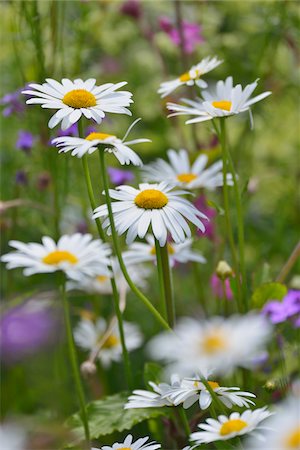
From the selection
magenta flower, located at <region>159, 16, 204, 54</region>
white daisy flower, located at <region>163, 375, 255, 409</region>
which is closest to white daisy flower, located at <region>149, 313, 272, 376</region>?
white daisy flower, located at <region>163, 375, 255, 409</region>

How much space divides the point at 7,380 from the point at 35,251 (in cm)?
58

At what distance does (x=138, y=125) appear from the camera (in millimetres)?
2160

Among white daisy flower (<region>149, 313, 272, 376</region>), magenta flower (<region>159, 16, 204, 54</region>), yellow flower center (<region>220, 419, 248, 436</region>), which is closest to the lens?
white daisy flower (<region>149, 313, 272, 376</region>)

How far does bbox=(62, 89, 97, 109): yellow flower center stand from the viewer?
2.33 ft

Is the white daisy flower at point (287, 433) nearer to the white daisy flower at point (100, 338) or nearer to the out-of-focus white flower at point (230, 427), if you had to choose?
the out-of-focus white flower at point (230, 427)

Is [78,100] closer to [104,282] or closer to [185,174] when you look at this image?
[185,174]

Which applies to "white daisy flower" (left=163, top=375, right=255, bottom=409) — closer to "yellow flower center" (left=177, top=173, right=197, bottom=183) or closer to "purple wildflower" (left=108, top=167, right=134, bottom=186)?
"yellow flower center" (left=177, top=173, right=197, bottom=183)

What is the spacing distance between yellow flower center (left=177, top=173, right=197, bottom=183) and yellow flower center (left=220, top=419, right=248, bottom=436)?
41 centimetres

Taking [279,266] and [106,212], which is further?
[279,266]

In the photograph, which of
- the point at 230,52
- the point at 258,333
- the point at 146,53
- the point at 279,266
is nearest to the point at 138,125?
the point at 146,53

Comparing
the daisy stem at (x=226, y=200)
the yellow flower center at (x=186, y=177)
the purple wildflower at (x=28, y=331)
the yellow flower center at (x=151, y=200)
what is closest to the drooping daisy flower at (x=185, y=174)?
the yellow flower center at (x=186, y=177)

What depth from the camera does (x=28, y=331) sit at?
4.12 ft

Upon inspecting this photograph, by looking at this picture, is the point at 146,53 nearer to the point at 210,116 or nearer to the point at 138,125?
the point at 138,125

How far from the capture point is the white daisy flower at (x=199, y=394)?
0.66 m
